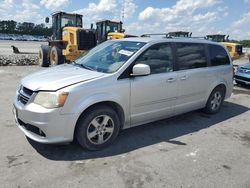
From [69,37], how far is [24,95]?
9450mm

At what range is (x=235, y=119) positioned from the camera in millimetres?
5785

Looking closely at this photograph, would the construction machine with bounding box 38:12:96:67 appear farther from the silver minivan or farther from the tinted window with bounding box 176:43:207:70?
the tinted window with bounding box 176:43:207:70

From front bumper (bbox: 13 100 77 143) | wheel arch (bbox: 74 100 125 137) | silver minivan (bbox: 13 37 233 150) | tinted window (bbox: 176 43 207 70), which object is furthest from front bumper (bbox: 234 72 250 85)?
front bumper (bbox: 13 100 77 143)

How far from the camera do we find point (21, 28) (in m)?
79.7

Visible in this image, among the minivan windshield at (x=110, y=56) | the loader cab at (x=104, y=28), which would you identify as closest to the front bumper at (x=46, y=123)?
the minivan windshield at (x=110, y=56)

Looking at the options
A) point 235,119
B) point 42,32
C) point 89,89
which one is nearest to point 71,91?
point 89,89

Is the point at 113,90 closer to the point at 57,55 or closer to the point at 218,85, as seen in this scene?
the point at 218,85

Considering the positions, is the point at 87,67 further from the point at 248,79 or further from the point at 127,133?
the point at 248,79

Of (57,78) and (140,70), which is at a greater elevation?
(140,70)

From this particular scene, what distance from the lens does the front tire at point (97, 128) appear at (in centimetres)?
367

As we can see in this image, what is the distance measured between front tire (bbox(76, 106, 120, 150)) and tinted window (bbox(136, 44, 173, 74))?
1.02 metres

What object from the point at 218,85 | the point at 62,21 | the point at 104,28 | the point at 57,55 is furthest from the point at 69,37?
the point at 218,85

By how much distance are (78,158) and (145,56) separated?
1985mm

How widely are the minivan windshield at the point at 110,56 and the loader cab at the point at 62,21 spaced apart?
31.1 feet
